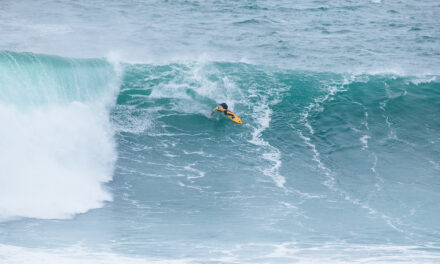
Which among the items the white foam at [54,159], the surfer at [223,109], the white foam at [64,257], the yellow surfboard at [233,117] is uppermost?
the surfer at [223,109]

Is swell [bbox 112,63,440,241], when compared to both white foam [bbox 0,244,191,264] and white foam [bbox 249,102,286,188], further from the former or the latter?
white foam [bbox 0,244,191,264]

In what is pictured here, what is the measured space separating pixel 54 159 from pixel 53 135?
1.86 meters

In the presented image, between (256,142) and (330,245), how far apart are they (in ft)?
27.9

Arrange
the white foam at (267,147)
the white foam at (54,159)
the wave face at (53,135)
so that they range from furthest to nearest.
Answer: the white foam at (267,147), the wave face at (53,135), the white foam at (54,159)

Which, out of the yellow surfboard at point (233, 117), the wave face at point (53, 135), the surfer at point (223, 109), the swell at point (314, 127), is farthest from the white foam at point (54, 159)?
the yellow surfboard at point (233, 117)

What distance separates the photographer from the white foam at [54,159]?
1823 centimetres

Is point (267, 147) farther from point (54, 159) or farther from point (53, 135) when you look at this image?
point (53, 135)

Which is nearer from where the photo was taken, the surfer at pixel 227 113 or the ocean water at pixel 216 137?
the ocean water at pixel 216 137

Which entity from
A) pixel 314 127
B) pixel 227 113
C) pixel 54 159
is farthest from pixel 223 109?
pixel 54 159

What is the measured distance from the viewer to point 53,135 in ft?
73.9

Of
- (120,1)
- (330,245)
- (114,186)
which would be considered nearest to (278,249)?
(330,245)

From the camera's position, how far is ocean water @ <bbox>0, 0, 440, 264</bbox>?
54.7ft

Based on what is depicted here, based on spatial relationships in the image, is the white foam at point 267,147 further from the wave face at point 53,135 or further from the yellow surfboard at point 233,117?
the wave face at point 53,135

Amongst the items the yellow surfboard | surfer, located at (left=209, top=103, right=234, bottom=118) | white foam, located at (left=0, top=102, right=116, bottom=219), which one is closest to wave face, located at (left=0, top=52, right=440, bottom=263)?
white foam, located at (left=0, top=102, right=116, bottom=219)
